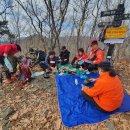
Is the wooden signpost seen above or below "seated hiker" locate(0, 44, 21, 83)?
above

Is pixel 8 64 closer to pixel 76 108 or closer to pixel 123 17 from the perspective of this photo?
pixel 76 108

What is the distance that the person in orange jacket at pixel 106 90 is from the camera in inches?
155

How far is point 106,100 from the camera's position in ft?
13.3

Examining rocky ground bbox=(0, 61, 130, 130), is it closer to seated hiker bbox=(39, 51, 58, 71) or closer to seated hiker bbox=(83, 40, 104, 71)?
seated hiker bbox=(39, 51, 58, 71)

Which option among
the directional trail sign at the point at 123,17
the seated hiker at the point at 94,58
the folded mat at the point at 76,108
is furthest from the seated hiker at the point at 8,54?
the directional trail sign at the point at 123,17

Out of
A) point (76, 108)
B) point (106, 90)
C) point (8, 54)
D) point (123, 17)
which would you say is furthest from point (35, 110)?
point (123, 17)

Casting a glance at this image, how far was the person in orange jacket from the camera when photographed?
12.9 feet

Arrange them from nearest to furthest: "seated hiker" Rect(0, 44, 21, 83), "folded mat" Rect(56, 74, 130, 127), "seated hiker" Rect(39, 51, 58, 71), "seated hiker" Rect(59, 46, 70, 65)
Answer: "folded mat" Rect(56, 74, 130, 127) < "seated hiker" Rect(0, 44, 21, 83) < "seated hiker" Rect(39, 51, 58, 71) < "seated hiker" Rect(59, 46, 70, 65)

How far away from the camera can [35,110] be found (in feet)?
15.0

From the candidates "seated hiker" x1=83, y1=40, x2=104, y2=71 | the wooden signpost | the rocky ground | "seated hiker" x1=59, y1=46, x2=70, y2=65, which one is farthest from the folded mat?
"seated hiker" x1=59, y1=46, x2=70, y2=65

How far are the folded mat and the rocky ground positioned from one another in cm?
13

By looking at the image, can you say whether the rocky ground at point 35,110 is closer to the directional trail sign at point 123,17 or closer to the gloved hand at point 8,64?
the gloved hand at point 8,64

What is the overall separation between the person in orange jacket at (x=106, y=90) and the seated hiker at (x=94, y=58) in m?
2.36

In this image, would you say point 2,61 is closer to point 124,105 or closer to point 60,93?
point 60,93
